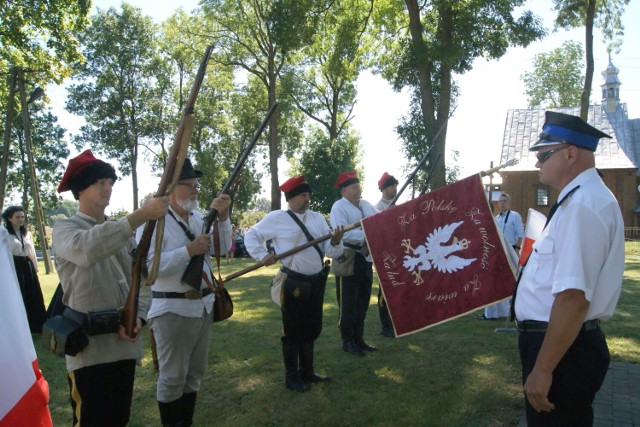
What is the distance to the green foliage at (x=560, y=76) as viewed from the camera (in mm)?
48438

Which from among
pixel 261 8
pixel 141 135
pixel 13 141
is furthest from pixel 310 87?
pixel 13 141

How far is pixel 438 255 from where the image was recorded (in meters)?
4.73

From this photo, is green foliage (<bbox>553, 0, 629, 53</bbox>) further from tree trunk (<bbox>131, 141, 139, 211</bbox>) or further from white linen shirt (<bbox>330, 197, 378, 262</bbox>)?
tree trunk (<bbox>131, 141, 139, 211</bbox>)

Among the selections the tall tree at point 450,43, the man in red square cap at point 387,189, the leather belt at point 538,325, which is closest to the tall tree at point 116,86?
the tall tree at point 450,43

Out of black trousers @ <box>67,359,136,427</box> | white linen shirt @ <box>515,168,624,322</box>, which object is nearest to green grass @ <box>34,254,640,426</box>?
black trousers @ <box>67,359,136,427</box>

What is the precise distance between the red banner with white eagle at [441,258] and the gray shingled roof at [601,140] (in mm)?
39488

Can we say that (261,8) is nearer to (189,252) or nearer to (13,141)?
(13,141)

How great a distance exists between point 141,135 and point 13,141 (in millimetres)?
10868

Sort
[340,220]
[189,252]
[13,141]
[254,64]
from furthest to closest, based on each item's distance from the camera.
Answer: [13,141], [254,64], [340,220], [189,252]

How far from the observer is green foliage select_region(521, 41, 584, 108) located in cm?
4844

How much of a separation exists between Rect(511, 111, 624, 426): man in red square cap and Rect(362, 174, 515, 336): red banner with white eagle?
6.20 ft

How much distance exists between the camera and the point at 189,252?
3.84 meters

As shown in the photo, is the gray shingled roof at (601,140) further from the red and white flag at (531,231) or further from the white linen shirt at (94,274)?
the white linen shirt at (94,274)

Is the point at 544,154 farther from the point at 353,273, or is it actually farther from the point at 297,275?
the point at 353,273
